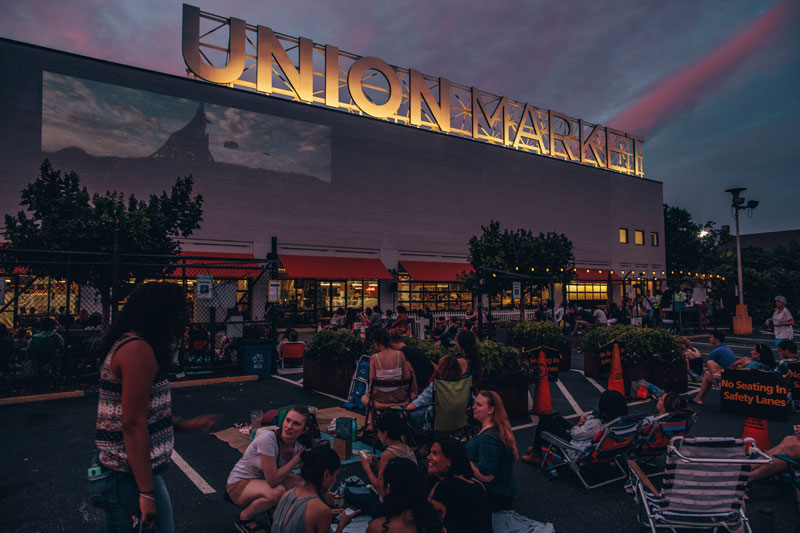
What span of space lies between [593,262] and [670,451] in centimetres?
3367

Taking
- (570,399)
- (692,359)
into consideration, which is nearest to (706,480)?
(570,399)

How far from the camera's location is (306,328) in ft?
78.4

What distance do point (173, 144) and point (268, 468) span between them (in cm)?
2059

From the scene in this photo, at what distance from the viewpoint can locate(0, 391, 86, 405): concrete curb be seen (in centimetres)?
888

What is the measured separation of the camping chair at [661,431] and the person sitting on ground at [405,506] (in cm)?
360

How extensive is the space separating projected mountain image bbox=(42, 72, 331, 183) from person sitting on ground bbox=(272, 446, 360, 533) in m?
20.9

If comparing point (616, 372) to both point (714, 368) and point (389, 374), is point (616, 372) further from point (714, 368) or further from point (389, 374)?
point (389, 374)

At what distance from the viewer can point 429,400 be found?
606cm

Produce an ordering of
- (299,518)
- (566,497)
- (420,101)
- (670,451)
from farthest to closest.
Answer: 1. (420,101)
2. (566,497)
3. (670,451)
4. (299,518)

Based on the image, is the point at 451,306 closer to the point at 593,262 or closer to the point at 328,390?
the point at 593,262

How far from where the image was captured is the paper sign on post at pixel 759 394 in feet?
19.5

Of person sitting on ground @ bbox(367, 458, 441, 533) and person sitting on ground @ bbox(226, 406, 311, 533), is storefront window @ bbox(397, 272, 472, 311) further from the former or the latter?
person sitting on ground @ bbox(367, 458, 441, 533)

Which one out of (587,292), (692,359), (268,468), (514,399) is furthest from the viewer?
(587,292)

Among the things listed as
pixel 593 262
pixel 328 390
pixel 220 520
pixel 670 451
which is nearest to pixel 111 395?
pixel 220 520
